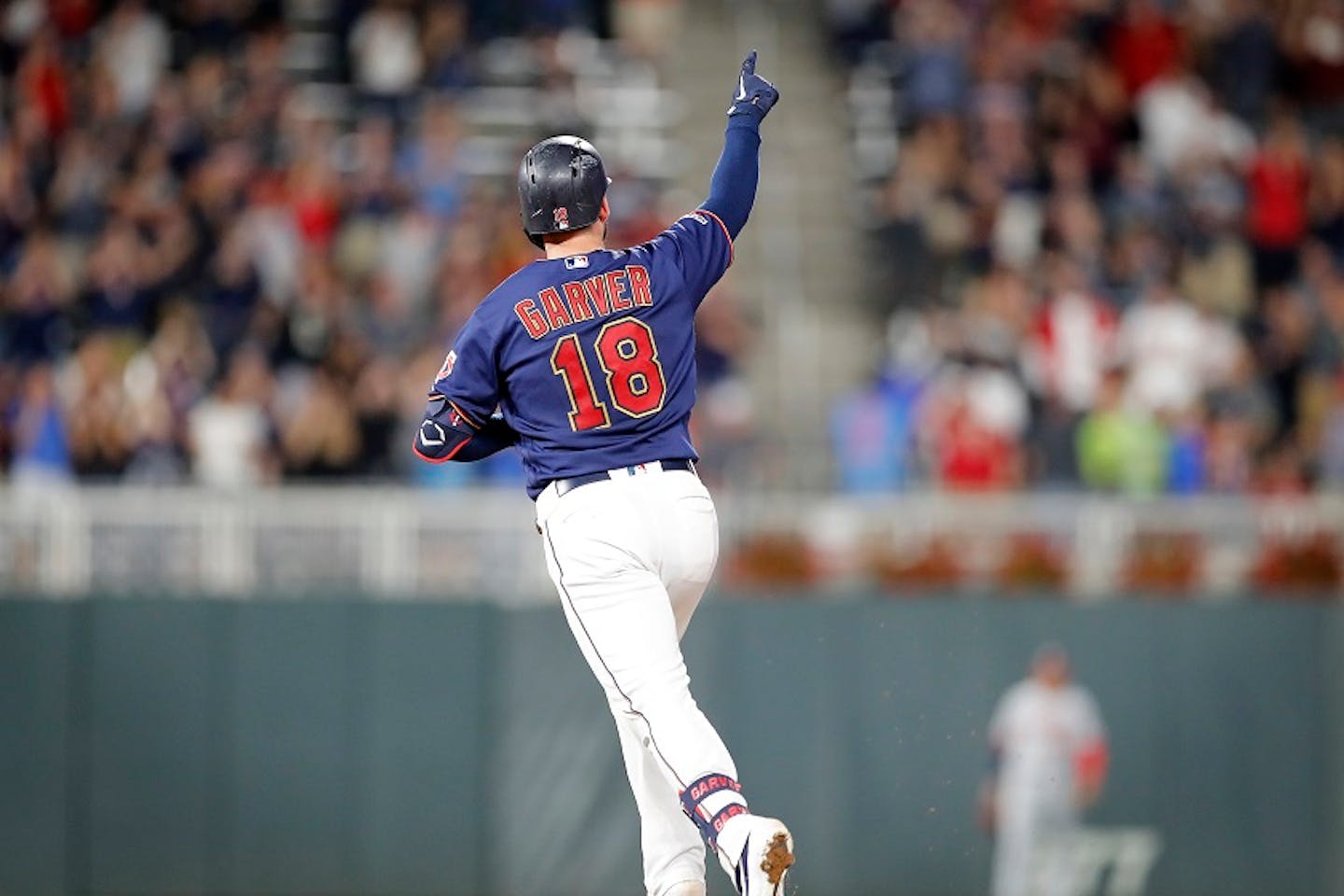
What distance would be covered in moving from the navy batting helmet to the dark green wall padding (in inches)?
329

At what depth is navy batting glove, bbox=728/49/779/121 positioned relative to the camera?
7.84m

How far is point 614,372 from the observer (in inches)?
286

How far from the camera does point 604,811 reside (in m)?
15.9

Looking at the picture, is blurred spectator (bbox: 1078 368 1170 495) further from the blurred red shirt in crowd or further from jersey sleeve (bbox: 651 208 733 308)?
jersey sleeve (bbox: 651 208 733 308)

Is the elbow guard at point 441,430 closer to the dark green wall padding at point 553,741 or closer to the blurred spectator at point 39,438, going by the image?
the dark green wall padding at point 553,741

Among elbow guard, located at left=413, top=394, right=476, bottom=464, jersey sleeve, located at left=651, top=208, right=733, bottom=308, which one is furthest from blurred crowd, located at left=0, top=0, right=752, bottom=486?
elbow guard, located at left=413, top=394, right=476, bottom=464

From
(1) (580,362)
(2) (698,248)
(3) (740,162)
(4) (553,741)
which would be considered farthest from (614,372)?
(4) (553,741)

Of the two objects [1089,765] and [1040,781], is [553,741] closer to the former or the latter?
[1040,781]

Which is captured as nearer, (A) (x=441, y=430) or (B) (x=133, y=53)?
(A) (x=441, y=430)

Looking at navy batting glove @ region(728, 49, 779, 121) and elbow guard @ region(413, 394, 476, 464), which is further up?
navy batting glove @ region(728, 49, 779, 121)

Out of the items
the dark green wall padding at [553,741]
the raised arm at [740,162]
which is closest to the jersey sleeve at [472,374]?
the raised arm at [740,162]

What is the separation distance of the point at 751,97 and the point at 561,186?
876 millimetres

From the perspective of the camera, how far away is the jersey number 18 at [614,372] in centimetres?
723

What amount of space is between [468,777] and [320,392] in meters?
2.79
